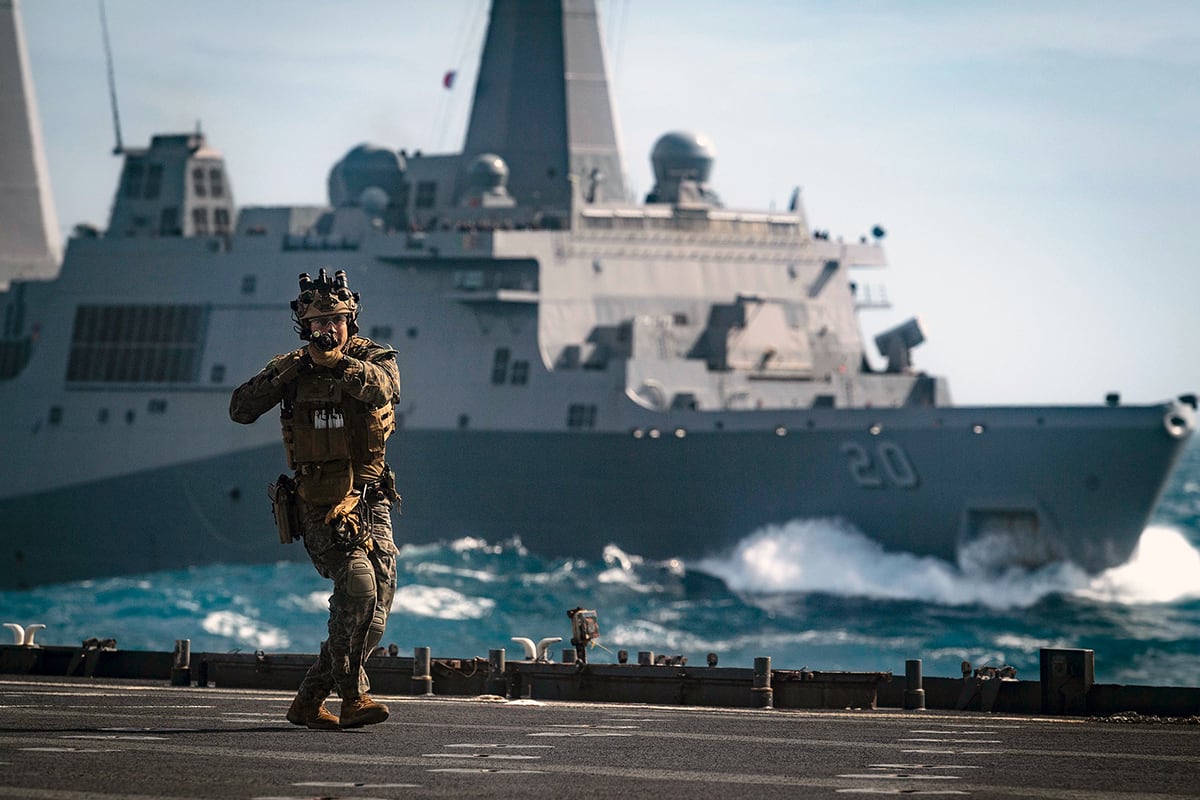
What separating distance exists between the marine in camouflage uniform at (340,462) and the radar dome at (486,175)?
3033cm

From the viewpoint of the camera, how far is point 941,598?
34.1m

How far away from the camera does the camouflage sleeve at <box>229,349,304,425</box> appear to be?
8.91 m

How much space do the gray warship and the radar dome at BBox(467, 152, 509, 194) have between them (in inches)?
Answer: 3.0

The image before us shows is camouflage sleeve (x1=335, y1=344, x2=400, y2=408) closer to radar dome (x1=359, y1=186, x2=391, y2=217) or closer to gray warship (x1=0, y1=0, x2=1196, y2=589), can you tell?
gray warship (x1=0, y1=0, x2=1196, y2=589)

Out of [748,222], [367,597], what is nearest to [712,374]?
[748,222]

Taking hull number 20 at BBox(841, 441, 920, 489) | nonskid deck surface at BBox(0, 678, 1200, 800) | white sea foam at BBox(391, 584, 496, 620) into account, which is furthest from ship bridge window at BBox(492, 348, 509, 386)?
nonskid deck surface at BBox(0, 678, 1200, 800)

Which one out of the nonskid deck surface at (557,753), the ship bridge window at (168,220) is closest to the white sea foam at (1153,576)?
the ship bridge window at (168,220)

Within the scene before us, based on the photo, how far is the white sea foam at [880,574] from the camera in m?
34.0

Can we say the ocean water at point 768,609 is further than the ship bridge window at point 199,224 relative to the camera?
Answer: No

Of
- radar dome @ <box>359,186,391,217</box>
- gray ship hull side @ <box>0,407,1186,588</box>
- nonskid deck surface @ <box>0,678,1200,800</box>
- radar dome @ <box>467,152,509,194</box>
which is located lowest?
nonskid deck surface @ <box>0,678,1200,800</box>

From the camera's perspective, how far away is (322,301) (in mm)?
9078

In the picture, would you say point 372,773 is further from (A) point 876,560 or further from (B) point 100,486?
(B) point 100,486

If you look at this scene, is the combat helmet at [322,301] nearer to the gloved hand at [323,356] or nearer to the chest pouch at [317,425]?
the gloved hand at [323,356]

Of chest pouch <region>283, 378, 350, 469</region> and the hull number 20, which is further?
the hull number 20
